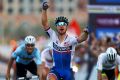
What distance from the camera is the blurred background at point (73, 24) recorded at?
20.0m

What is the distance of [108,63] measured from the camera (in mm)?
12859

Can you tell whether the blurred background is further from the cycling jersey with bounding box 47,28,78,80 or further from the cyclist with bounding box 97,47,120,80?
the cycling jersey with bounding box 47,28,78,80

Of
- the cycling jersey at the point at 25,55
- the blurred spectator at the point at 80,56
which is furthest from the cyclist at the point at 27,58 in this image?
the blurred spectator at the point at 80,56

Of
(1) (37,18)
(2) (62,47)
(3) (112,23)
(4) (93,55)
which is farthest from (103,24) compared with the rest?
(2) (62,47)

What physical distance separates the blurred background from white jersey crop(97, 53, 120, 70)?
507 centimetres

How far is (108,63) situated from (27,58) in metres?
1.82

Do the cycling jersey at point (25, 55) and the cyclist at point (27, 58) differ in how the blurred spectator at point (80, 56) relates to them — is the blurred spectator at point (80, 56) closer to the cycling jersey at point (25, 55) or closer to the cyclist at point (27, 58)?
the cyclist at point (27, 58)

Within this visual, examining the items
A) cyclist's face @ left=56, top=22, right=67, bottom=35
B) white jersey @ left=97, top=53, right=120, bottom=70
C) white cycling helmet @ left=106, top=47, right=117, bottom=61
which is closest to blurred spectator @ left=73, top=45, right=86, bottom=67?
white jersey @ left=97, top=53, right=120, bottom=70

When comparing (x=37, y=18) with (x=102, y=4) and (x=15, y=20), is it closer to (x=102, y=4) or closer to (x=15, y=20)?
(x=15, y=20)

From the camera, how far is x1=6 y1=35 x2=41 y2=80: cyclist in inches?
478

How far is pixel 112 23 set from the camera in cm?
2072

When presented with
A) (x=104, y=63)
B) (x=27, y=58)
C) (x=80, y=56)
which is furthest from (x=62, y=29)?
(x=80, y=56)

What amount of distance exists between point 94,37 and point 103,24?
1.34 metres

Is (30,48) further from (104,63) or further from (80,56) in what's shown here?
(80,56)
